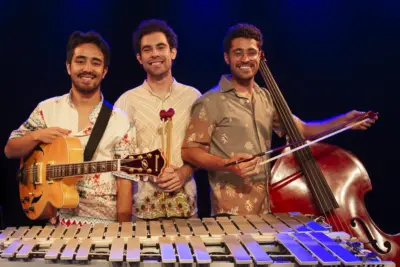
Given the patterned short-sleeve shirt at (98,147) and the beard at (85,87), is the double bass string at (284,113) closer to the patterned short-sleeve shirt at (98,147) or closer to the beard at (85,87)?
the patterned short-sleeve shirt at (98,147)

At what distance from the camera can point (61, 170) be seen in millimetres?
3037

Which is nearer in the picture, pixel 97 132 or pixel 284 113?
pixel 97 132

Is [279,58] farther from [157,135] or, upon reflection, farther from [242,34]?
[157,135]

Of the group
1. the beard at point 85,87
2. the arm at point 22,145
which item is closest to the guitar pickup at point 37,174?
the arm at point 22,145

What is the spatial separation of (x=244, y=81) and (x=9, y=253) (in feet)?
5.77

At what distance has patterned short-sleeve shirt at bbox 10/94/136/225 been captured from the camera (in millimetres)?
3203

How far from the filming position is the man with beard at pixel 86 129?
3203mm

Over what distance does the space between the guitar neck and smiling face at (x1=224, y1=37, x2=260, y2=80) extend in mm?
1005

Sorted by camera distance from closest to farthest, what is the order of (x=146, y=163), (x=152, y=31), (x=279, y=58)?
1. (x=146, y=163)
2. (x=152, y=31)
3. (x=279, y=58)

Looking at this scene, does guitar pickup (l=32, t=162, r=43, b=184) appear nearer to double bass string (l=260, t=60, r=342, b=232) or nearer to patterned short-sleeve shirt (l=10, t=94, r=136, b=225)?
patterned short-sleeve shirt (l=10, t=94, r=136, b=225)

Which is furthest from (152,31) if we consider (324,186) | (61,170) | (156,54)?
(324,186)

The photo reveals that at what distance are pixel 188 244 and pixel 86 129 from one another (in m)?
1.11

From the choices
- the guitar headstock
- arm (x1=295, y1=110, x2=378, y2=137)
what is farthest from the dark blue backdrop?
the guitar headstock

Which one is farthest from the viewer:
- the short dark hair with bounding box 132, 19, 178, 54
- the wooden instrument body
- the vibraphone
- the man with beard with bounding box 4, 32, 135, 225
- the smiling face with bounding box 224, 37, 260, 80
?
the short dark hair with bounding box 132, 19, 178, 54
